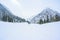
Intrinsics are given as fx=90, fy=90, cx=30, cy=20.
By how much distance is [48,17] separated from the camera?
1258 millimetres

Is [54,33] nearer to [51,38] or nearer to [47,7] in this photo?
[51,38]

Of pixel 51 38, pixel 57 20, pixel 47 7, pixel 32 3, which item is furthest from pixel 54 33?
pixel 32 3

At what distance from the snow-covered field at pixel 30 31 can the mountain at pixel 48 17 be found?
57 millimetres

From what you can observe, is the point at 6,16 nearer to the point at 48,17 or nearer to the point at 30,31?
the point at 30,31

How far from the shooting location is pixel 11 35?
121 centimetres

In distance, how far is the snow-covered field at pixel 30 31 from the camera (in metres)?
1.21

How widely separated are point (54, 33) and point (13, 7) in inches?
26.1

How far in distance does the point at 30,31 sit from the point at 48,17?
1.04ft

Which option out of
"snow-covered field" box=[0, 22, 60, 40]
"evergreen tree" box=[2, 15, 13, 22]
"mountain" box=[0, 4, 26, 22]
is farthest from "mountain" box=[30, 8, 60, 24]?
"evergreen tree" box=[2, 15, 13, 22]

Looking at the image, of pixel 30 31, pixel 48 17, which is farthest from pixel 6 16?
pixel 48 17

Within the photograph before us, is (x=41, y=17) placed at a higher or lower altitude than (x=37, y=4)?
lower

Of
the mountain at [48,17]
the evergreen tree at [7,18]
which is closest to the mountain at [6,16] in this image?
the evergreen tree at [7,18]

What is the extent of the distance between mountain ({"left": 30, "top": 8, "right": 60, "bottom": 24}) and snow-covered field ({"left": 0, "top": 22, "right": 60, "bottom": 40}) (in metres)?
0.06

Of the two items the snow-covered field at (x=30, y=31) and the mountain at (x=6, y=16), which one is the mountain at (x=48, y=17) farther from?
the mountain at (x=6, y=16)
